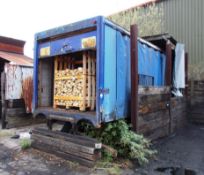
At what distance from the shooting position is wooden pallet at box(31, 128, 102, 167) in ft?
15.4

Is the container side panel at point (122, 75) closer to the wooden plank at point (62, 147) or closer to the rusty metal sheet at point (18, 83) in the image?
the wooden plank at point (62, 147)

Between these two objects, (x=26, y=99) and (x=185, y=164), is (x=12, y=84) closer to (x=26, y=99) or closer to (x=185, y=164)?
(x=26, y=99)

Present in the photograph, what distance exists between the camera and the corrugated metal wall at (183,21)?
12.9m

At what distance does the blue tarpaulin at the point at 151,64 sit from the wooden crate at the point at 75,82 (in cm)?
160

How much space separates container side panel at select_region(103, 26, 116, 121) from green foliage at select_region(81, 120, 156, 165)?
10.2 inches

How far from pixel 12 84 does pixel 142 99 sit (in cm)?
503

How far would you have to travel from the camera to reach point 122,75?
18.5 feet

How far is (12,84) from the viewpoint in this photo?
860 cm

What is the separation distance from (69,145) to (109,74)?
175cm

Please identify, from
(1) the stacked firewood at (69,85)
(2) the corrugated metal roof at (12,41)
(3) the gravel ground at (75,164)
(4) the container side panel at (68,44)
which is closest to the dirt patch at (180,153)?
(3) the gravel ground at (75,164)

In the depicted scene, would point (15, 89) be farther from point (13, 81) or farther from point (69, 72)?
point (69, 72)

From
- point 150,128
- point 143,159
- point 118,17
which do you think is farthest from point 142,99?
→ point 118,17

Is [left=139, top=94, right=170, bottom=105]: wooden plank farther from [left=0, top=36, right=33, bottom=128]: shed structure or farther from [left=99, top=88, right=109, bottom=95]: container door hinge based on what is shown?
[left=0, top=36, right=33, bottom=128]: shed structure

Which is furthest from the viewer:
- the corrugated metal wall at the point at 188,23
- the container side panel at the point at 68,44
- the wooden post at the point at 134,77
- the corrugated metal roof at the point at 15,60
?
the corrugated metal wall at the point at 188,23
